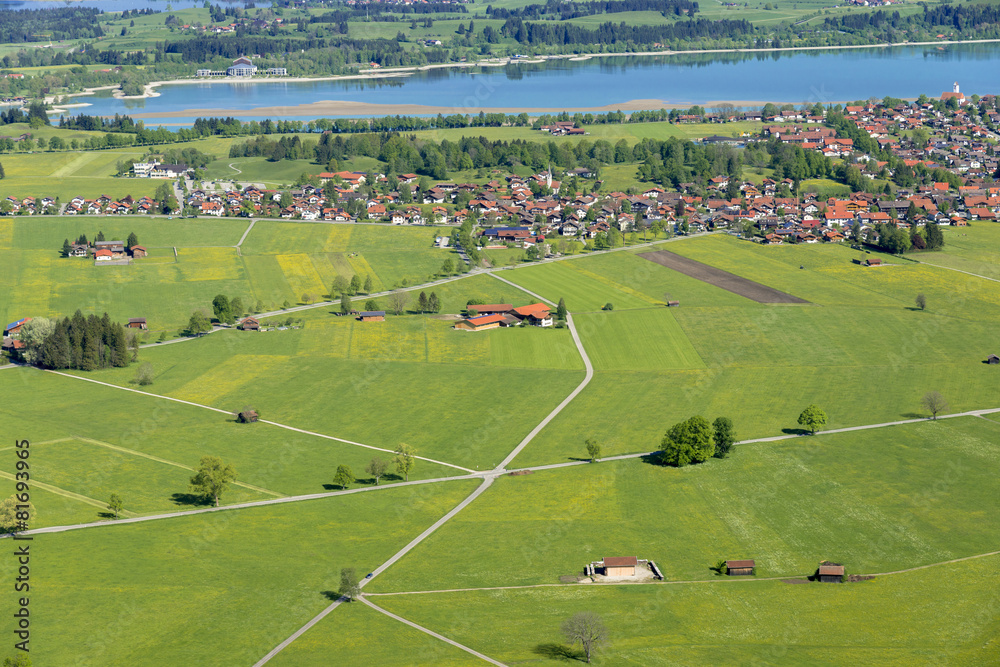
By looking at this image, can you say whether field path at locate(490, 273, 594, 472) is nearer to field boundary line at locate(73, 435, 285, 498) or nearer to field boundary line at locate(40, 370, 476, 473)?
field boundary line at locate(40, 370, 476, 473)

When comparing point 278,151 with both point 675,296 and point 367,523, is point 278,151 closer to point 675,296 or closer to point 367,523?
point 675,296

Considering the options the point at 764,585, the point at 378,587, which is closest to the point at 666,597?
the point at 764,585

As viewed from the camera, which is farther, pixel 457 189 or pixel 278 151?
pixel 278 151

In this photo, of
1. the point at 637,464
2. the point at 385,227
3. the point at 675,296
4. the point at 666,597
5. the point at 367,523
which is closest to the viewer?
the point at 666,597

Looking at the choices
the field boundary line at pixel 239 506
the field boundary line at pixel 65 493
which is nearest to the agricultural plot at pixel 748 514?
the field boundary line at pixel 239 506

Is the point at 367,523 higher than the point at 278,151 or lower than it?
lower

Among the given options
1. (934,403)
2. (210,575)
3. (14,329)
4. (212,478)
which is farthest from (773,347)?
(14,329)

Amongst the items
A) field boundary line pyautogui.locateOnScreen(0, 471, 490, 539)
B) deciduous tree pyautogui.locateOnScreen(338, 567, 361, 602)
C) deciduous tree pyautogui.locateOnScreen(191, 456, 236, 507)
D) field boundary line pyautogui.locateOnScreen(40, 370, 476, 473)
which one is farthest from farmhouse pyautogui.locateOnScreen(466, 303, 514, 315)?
deciduous tree pyautogui.locateOnScreen(338, 567, 361, 602)
